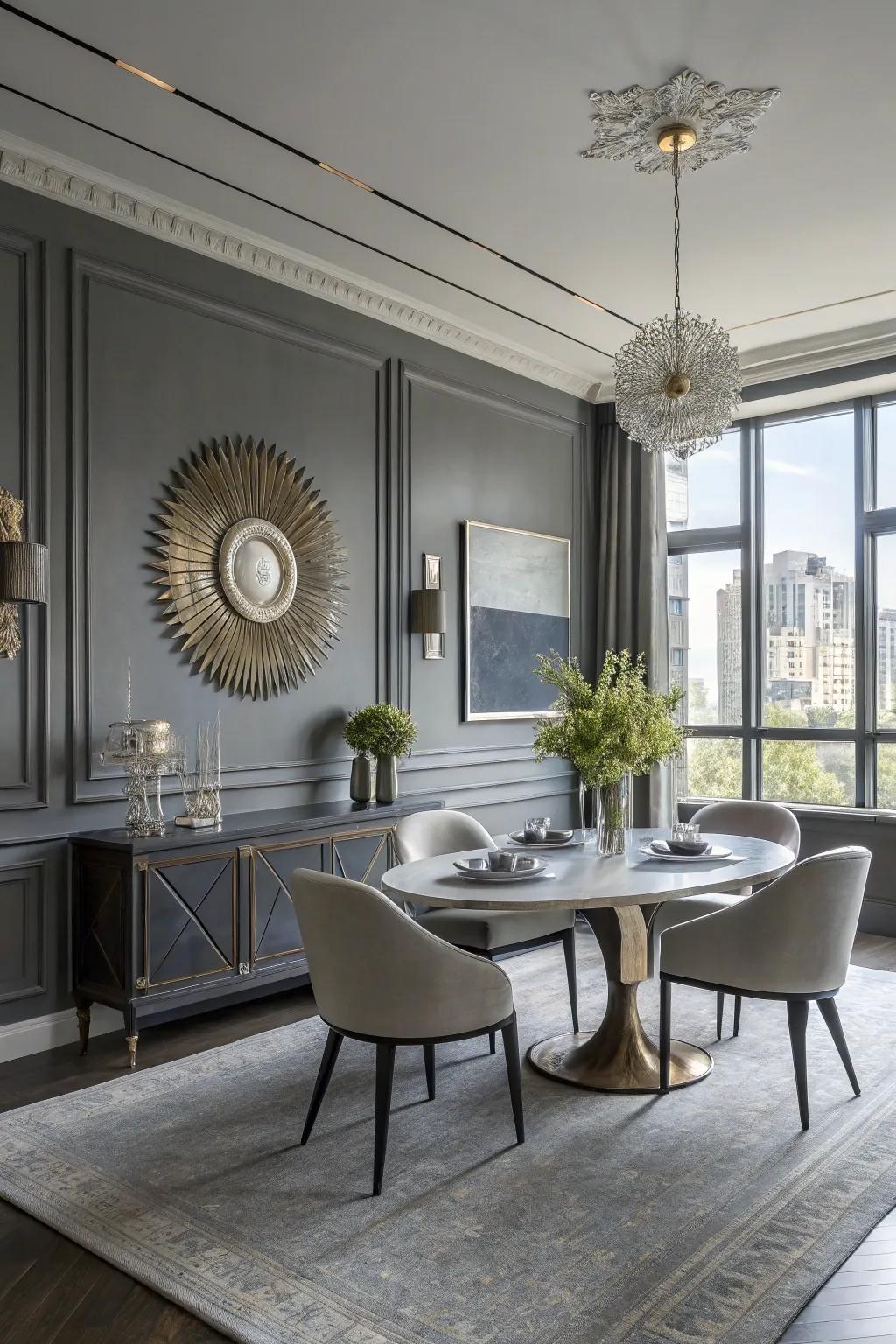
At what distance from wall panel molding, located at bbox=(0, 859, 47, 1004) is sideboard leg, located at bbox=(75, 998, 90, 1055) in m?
0.14

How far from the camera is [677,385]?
11.6 ft

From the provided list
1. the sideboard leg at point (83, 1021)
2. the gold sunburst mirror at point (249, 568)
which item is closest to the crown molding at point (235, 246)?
the gold sunburst mirror at point (249, 568)

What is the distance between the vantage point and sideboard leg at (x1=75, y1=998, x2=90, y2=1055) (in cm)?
354

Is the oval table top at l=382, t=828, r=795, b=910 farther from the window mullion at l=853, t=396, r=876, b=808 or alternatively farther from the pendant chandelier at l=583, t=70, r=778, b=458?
the window mullion at l=853, t=396, r=876, b=808

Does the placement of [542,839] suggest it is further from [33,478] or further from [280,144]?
[280,144]

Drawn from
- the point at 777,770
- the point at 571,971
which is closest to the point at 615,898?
the point at 571,971

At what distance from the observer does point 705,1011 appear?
3.99 meters

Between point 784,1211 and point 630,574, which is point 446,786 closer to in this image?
point 630,574

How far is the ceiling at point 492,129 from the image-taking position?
9.48 ft

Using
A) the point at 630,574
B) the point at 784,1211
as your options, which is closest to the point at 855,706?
the point at 630,574

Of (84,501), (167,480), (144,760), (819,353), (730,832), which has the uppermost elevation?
(819,353)

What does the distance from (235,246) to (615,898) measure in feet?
9.92

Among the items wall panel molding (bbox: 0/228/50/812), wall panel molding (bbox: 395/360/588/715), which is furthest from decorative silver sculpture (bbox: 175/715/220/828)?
wall panel molding (bbox: 395/360/588/715)

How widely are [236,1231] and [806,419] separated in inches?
203
